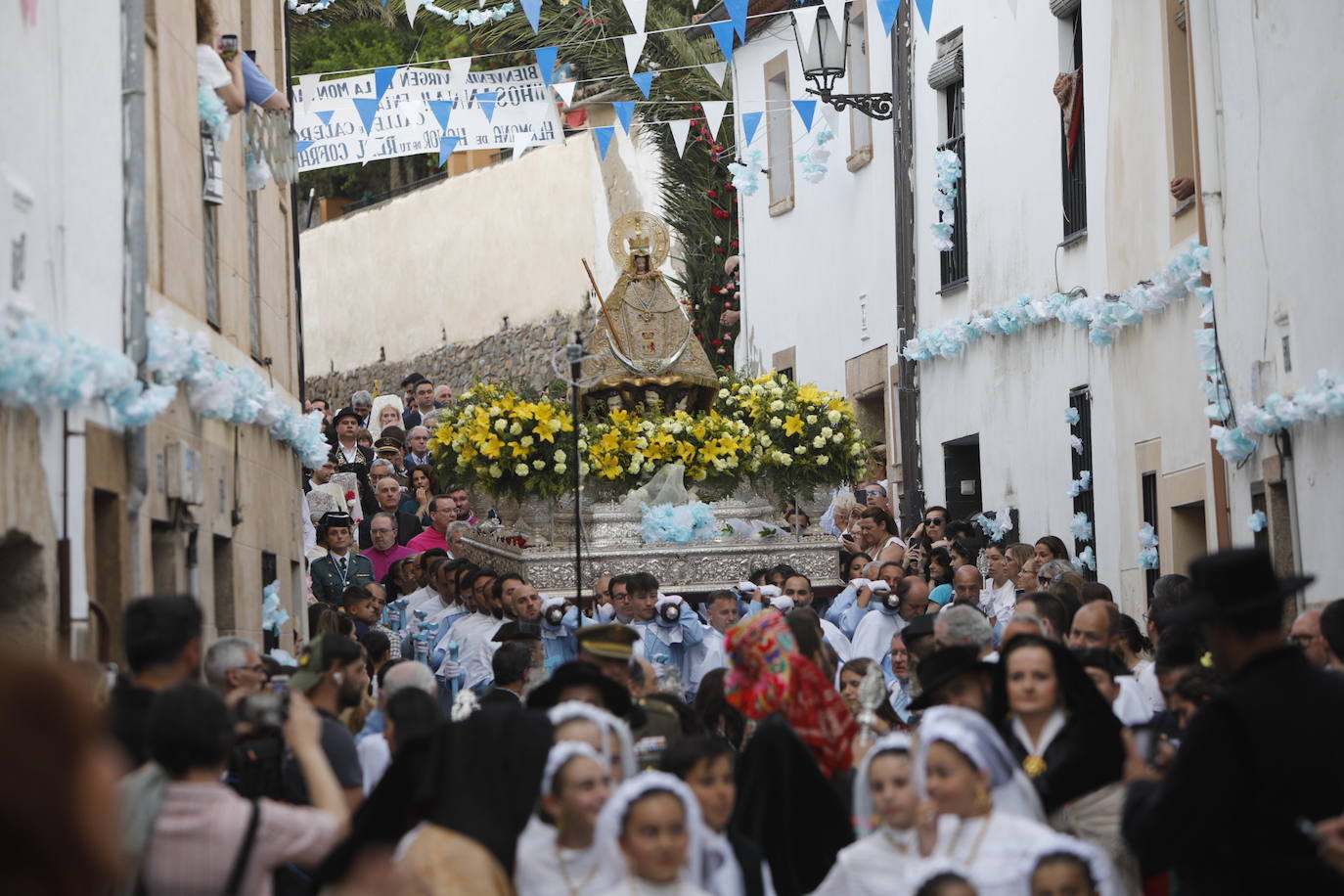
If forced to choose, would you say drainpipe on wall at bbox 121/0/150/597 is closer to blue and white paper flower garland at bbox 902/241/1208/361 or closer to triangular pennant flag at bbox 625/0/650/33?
triangular pennant flag at bbox 625/0/650/33

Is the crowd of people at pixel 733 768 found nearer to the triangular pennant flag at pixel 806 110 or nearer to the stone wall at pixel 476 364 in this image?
the triangular pennant flag at pixel 806 110

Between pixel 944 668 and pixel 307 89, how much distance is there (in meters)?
16.4

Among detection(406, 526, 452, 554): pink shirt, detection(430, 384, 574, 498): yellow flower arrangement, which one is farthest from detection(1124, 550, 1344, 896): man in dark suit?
detection(406, 526, 452, 554): pink shirt

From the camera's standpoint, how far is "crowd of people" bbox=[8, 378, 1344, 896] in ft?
17.2

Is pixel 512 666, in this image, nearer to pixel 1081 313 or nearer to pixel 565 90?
pixel 1081 313

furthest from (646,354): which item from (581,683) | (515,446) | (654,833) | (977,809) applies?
(654,833)

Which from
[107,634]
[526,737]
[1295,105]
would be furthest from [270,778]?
[1295,105]

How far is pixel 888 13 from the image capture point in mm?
17609

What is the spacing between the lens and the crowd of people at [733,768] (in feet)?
17.2

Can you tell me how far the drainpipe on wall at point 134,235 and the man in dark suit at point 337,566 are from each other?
607 cm

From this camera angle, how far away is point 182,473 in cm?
1170

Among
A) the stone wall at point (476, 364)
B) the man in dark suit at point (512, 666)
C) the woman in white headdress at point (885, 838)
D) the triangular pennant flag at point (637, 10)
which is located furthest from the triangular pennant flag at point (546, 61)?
the woman in white headdress at point (885, 838)

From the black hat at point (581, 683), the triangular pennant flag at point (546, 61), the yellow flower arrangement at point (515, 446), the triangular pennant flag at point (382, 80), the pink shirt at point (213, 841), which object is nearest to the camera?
the pink shirt at point (213, 841)

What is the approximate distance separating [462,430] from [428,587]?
4.46 ft
